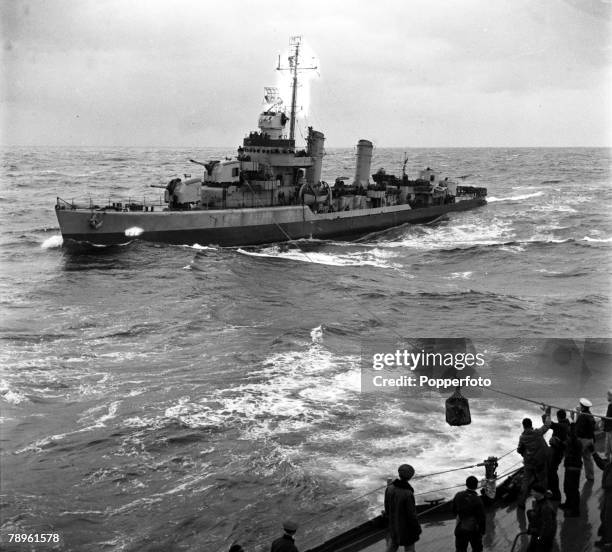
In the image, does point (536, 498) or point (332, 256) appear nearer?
point (536, 498)

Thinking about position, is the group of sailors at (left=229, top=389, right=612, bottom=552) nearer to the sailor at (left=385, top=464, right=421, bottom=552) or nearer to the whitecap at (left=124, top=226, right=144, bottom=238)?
the sailor at (left=385, top=464, right=421, bottom=552)

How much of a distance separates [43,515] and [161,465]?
2603mm

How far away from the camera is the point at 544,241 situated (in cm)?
4428

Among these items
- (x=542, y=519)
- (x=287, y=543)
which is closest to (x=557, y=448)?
(x=542, y=519)

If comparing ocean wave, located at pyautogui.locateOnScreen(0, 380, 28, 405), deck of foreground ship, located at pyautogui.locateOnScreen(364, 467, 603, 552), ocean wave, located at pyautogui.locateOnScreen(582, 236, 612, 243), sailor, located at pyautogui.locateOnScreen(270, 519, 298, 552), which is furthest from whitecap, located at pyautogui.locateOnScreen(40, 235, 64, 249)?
sailor, located at pyautogui.locateOnScreen(270, 519, 298, 552)

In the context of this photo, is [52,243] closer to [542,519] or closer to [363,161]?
[363,161]

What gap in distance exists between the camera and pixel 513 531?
28.1 feet

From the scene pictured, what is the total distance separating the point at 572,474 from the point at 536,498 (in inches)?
66.9

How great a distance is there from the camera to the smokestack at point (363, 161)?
55.0 metres

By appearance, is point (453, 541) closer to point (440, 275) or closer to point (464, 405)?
point (464, 405)

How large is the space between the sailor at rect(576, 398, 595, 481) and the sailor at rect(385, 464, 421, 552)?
129 inches

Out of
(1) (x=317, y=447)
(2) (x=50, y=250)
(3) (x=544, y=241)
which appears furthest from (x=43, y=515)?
(3) (x=544, y=241)

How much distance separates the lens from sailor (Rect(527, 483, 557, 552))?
7246mm

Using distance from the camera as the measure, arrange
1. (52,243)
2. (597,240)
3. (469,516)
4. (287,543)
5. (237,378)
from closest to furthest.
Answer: (287,543) → (469,516) → (237,378) → (52,243) → (597,240)
